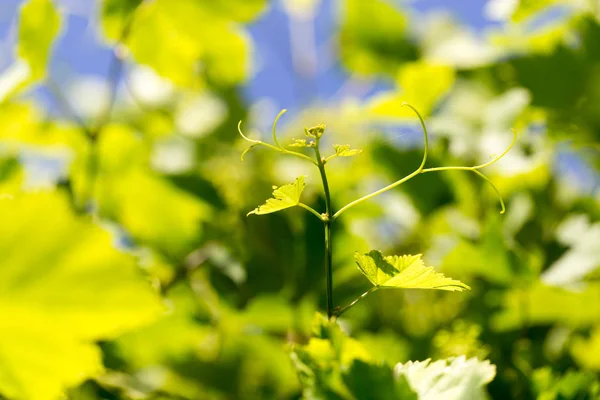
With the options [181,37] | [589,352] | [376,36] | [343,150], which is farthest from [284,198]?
[376,36]

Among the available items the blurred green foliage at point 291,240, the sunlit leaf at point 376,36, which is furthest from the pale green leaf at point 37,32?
the sunlit leaf at point 376,36

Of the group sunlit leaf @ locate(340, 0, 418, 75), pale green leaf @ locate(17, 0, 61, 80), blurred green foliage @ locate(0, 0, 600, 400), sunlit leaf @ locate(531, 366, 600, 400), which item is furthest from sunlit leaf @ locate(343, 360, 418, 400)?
sunlit leaf @ locate(340, 0, 418, 75)

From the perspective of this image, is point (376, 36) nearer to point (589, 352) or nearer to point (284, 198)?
point (589, 352)

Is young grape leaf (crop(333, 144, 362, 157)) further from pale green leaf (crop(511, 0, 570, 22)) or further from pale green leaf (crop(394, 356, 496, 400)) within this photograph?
pale green leaf (crop(511, 0, 570, 22))

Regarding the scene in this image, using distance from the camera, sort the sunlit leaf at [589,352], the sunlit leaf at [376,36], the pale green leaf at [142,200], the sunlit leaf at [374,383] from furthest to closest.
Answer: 1. the sunlit leaf at [376,36]
2. the pale green leaf at [142,200]
3. the sunlit leaf at [589,352]
4. the sunlit leaf at [374,383]

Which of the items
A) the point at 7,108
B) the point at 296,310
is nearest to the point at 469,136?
the point at 296,310

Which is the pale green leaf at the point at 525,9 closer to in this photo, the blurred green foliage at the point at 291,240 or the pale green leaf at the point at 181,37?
the blurred green foliage at the point at 291,240
